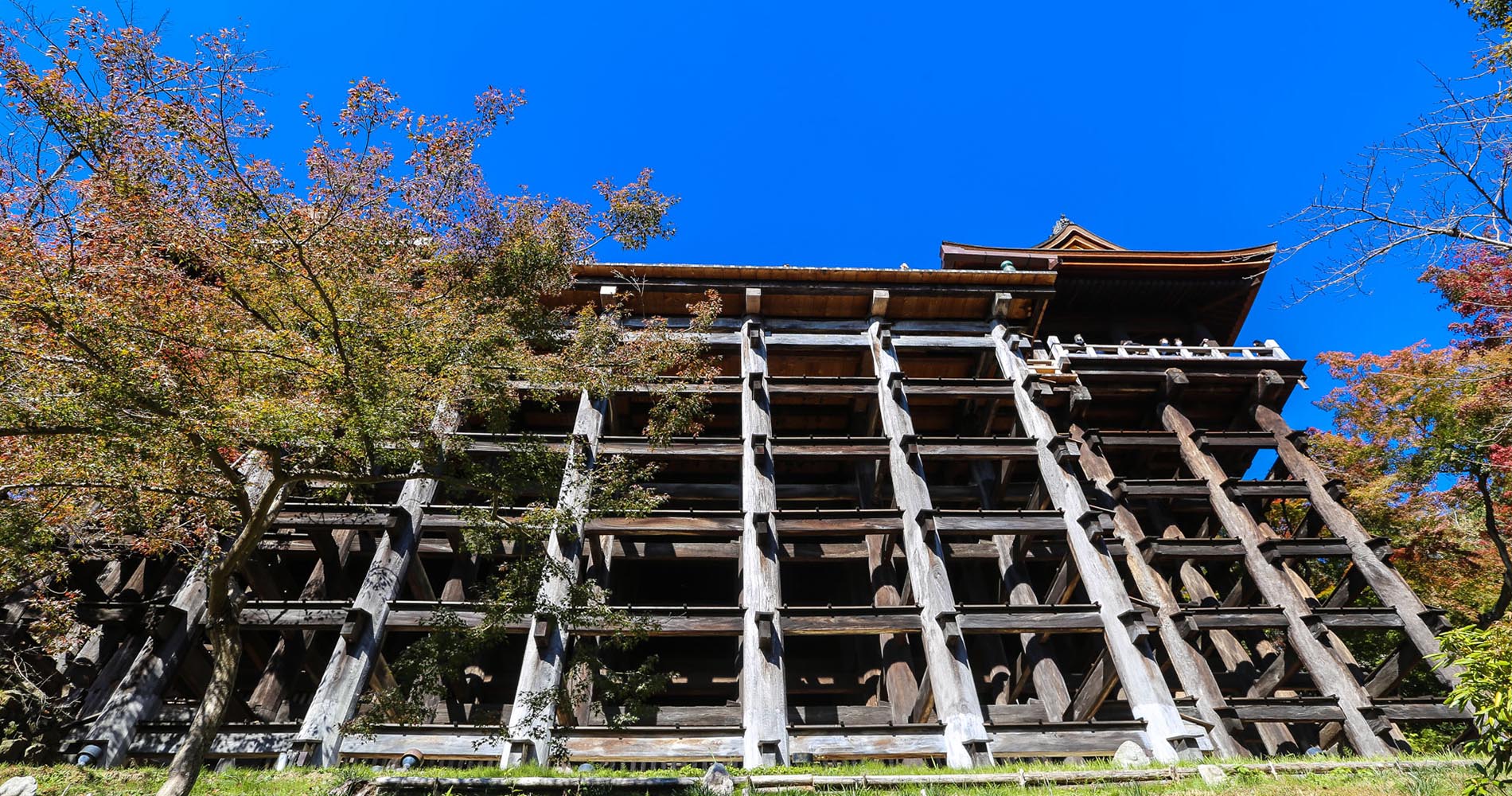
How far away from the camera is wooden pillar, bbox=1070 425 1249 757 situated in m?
11.0

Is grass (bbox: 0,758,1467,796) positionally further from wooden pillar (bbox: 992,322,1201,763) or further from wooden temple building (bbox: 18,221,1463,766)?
wooden pillar (bbox: 992,322,1201,763)

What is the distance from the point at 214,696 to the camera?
6.61 m

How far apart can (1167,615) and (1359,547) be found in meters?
4.71

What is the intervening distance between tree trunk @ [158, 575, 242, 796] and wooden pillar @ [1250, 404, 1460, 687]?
50.6ft

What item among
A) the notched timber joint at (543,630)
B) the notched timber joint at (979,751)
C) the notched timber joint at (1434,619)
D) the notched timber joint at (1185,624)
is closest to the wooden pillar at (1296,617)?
the notched timber joint at (1434,619)

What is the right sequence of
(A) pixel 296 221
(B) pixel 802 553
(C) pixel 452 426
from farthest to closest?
(B) pixel 802 553 < (C) pixel 452 426 < (A) pixel 296 221

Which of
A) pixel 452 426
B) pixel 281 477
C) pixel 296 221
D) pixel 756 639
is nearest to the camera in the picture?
pixel 281 477

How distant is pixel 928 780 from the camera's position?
770cm

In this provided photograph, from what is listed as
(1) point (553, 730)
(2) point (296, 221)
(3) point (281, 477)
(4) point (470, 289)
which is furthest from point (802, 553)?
(2) point (296, 221)

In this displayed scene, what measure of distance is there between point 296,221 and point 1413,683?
22.7m

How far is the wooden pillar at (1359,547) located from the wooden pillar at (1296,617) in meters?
1.23

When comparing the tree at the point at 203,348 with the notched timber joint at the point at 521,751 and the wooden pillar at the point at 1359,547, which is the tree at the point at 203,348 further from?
the wooden pillar at the point at 1359,547

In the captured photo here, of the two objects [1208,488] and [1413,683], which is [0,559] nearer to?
[1208,488]

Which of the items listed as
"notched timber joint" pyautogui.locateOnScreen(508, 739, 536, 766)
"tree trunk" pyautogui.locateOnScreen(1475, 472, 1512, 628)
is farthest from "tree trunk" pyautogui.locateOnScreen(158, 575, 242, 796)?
"tree trunk" pyautogui.locateOnScreen(1475, 472, 1512, 628)
